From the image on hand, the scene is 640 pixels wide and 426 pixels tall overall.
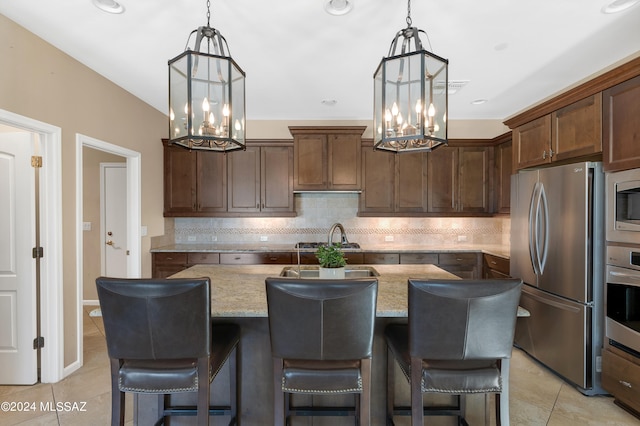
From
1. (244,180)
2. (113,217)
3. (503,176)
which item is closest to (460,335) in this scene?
(503,176)

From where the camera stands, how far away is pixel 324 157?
4141 millimetres

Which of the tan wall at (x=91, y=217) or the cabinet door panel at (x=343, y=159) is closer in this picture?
the cabinet door panel at (x=343, y=159)

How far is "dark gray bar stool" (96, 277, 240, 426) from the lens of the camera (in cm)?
130

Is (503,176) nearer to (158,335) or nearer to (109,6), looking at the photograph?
(158,335)

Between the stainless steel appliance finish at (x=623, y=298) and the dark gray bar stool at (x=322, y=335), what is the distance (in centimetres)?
204

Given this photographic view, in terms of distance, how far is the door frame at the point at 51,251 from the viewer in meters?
2.54

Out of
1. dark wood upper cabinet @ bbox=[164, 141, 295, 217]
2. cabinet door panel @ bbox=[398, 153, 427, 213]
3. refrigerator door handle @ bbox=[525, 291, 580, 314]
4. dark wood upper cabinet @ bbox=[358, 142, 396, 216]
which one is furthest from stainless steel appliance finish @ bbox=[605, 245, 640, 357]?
dark wood upper cabinet @ bbox=[164, 141, 295, 217]

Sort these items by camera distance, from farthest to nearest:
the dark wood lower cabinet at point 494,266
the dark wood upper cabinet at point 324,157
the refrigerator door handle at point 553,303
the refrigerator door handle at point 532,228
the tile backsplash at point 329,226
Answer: the tile backsplash at point 329,226 → the dark wood upper cabinet at point 324,157 → the dark wood lower cabinet at point 494,266 → the refrigerator door handle at point 532,228 → the refrigerator door handle at point 553,303

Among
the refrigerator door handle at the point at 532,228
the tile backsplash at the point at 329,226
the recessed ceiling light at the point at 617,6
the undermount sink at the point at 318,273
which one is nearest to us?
the recessed ceiling light at the point at 617,6

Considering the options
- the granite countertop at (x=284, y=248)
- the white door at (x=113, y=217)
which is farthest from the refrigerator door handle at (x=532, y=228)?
the white door at (x=113, y=217)

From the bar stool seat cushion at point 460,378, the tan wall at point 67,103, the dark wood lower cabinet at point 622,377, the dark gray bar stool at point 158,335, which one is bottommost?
the dark wood lower cabinet at point 622,377

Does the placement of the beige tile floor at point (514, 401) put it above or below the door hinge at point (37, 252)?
below

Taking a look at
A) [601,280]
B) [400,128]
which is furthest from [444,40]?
[601,280]

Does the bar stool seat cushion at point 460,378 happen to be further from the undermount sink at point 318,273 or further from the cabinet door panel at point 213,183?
the cabinet door panel at point 213,183
